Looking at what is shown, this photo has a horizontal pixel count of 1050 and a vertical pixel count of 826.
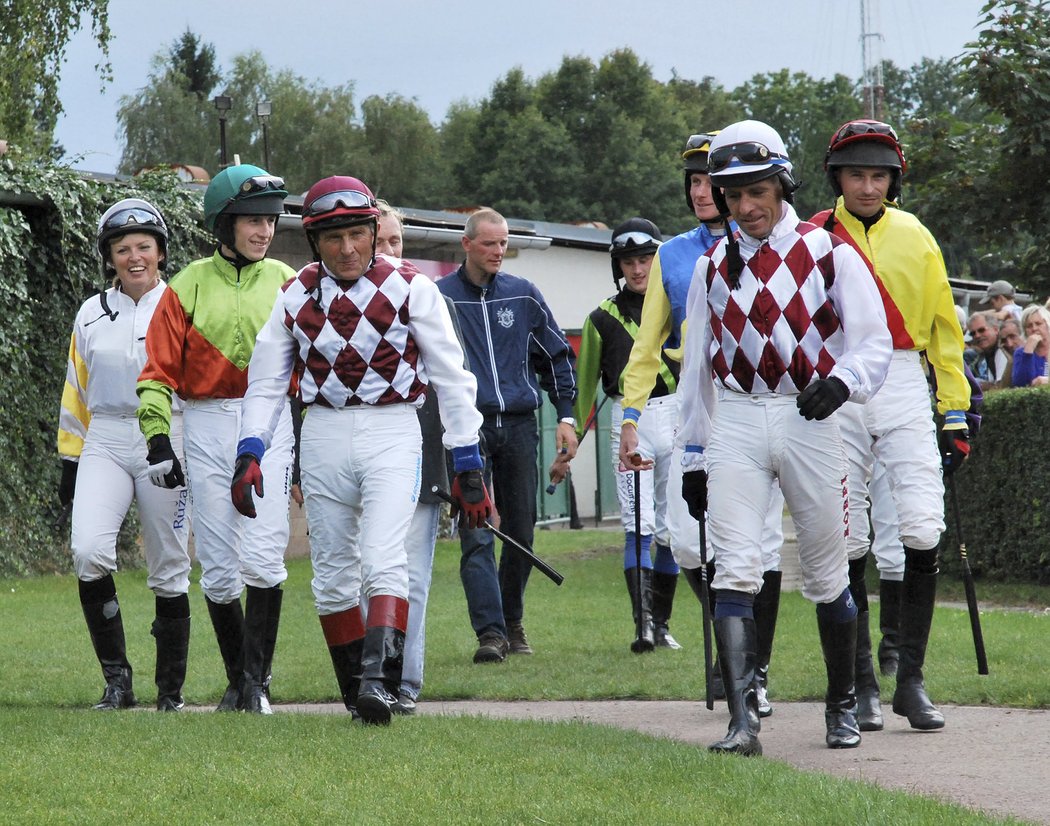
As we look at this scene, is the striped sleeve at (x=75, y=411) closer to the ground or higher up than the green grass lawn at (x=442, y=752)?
higher up

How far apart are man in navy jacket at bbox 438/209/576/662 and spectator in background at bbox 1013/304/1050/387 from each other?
5.27 m

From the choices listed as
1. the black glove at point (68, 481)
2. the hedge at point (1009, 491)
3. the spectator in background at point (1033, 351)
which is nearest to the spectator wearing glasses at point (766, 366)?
the black glove at point (68, 481)

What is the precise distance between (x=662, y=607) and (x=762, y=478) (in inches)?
138

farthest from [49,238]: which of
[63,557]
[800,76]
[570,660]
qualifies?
[800,76]

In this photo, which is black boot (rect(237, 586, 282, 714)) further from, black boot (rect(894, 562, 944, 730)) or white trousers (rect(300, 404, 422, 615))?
black boot (rect(894, 562, 944, 730))

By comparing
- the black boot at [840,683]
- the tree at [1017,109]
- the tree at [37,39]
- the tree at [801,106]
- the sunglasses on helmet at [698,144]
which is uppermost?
the tree at [801,106]

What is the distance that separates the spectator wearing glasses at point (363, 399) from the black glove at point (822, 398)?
4.48 ft

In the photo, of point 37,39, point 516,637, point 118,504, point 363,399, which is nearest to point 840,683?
point 363,399

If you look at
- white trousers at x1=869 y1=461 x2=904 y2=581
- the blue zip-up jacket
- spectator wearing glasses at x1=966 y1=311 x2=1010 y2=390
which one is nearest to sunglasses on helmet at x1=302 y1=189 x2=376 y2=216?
the blue zip-up jacket

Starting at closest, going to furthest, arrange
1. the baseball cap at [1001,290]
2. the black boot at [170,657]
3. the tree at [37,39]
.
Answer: the black boot at [170,657] < the baseball cap at [1001,290] < the tree at [37,39]

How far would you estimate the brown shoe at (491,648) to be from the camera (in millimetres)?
8523

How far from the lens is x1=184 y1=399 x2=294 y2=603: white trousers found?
6652 mm

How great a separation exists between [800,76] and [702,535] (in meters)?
69.7

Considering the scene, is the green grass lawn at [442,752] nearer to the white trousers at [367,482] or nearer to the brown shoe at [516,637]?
the brown shoe at [516,637]
